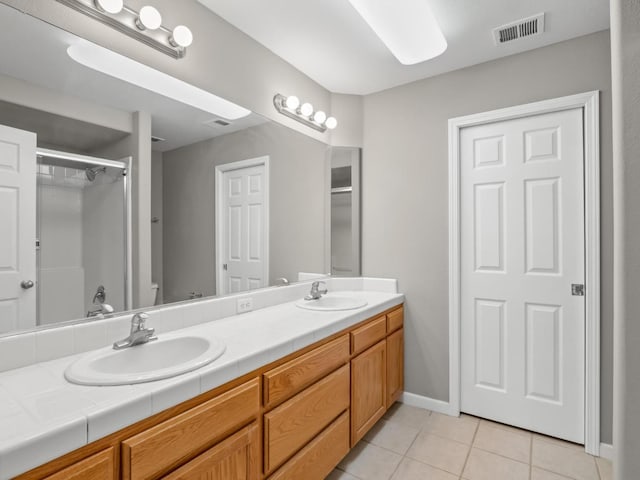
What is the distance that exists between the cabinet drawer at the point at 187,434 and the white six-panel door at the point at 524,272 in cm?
180

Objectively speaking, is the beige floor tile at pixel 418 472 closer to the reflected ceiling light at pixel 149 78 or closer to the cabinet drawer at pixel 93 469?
the cabinet drawer at pixel 93 469

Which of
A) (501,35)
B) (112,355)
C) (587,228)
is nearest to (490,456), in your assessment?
(587,228)

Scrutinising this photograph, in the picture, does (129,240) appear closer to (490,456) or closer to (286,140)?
(286,140)

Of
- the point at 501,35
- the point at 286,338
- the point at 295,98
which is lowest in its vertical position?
the point at 286,338

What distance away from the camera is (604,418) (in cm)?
195

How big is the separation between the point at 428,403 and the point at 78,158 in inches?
102

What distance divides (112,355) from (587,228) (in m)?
2.47

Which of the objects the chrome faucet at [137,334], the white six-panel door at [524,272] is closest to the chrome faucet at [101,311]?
the chrome faucet at [137,334]

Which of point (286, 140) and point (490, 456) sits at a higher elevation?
point (286, 140)

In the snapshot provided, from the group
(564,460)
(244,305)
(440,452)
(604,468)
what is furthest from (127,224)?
(604,468)

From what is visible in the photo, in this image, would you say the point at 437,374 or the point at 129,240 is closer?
the point at 129,240

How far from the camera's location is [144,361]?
129 cm

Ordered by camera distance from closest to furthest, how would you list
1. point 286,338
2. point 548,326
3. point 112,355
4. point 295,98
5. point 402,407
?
point 112,355
point 286,338
point 548,326
point 295,98
point 402,407

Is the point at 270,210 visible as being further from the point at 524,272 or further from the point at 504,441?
the point at 504,441
